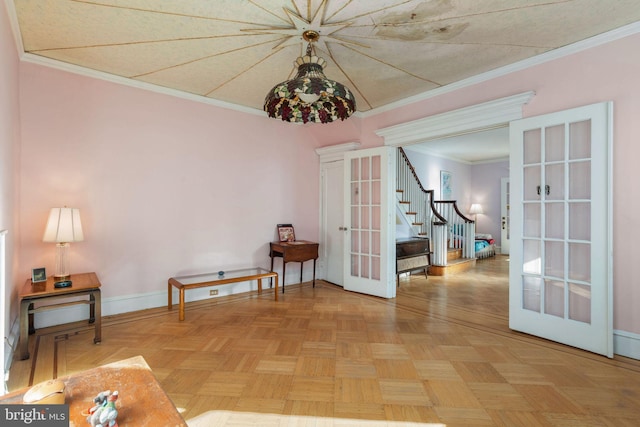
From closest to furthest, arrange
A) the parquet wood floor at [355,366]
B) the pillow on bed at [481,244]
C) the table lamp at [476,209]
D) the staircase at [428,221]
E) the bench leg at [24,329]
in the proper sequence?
1. the parquet wood floor at [355,366]
2. the bench leg at [24,329]
3. the staircase at [428,221]
4. the pillow on bed at [481,244]
5. the table lamp at [476,209]

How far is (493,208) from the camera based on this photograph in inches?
347

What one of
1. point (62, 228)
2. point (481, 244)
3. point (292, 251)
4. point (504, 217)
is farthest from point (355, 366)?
point (504, 217)

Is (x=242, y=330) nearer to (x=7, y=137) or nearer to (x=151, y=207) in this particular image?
(x=151, y=207)

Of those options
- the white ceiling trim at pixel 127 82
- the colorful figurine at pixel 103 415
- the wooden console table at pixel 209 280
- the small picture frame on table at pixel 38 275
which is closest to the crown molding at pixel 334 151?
the white ceiling trim at pixel 127 82

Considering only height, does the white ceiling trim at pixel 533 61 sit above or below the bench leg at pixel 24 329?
above

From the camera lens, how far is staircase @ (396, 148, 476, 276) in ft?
19.1

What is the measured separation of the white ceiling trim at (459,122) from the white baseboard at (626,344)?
208cm

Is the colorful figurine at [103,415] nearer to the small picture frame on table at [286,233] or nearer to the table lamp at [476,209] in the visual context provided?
the small picture frame on table at [286,233]

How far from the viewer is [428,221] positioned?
20.0ft

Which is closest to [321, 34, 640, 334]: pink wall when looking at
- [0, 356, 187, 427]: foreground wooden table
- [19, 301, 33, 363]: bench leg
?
[0, 356, 187, 427]: foreground wooden table

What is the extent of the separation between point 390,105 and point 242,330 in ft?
10.9

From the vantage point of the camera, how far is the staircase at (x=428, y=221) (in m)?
5.82

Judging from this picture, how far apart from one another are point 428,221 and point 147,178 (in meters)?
4.87

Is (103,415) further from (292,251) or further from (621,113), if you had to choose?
(621,113)
